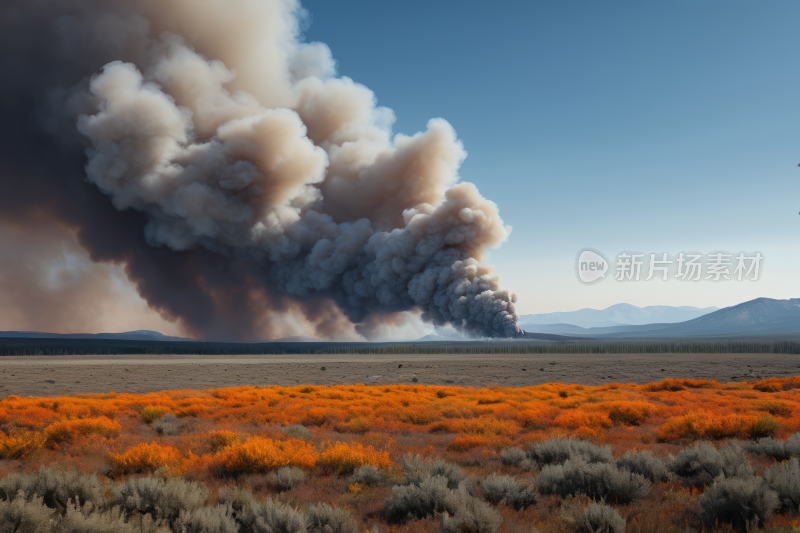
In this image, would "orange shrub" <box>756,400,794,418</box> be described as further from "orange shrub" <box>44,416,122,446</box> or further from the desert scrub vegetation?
"orange shrub" <box>44,416,122,446</box>

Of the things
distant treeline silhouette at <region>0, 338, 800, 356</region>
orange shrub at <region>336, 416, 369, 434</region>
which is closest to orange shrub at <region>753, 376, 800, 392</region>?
orange shrub at <region>336, 416, 369, 434</region>

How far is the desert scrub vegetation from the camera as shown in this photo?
512 centimetres

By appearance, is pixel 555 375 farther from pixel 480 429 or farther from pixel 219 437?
pixel 219 437

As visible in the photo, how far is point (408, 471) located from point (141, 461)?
5275 mm

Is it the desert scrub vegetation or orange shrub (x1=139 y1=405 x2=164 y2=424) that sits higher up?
the desert scrub vegetation

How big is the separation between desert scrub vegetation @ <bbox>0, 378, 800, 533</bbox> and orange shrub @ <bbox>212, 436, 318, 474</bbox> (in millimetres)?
32

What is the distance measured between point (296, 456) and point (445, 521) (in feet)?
14.4

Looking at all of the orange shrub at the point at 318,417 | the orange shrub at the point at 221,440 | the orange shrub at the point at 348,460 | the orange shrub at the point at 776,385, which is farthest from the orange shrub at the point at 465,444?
the orange shrub at the point at 776,385

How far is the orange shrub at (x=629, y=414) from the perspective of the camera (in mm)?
13453

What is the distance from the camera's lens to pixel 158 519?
5207 mm

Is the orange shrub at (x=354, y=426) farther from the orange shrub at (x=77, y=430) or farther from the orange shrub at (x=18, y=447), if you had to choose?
the orange shrub at (x=18, y=447)

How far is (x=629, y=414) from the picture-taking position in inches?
536

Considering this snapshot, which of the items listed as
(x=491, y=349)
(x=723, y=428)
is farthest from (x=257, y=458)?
(x=491, y=349)

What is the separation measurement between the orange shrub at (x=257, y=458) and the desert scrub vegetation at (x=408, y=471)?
1.3 inches
